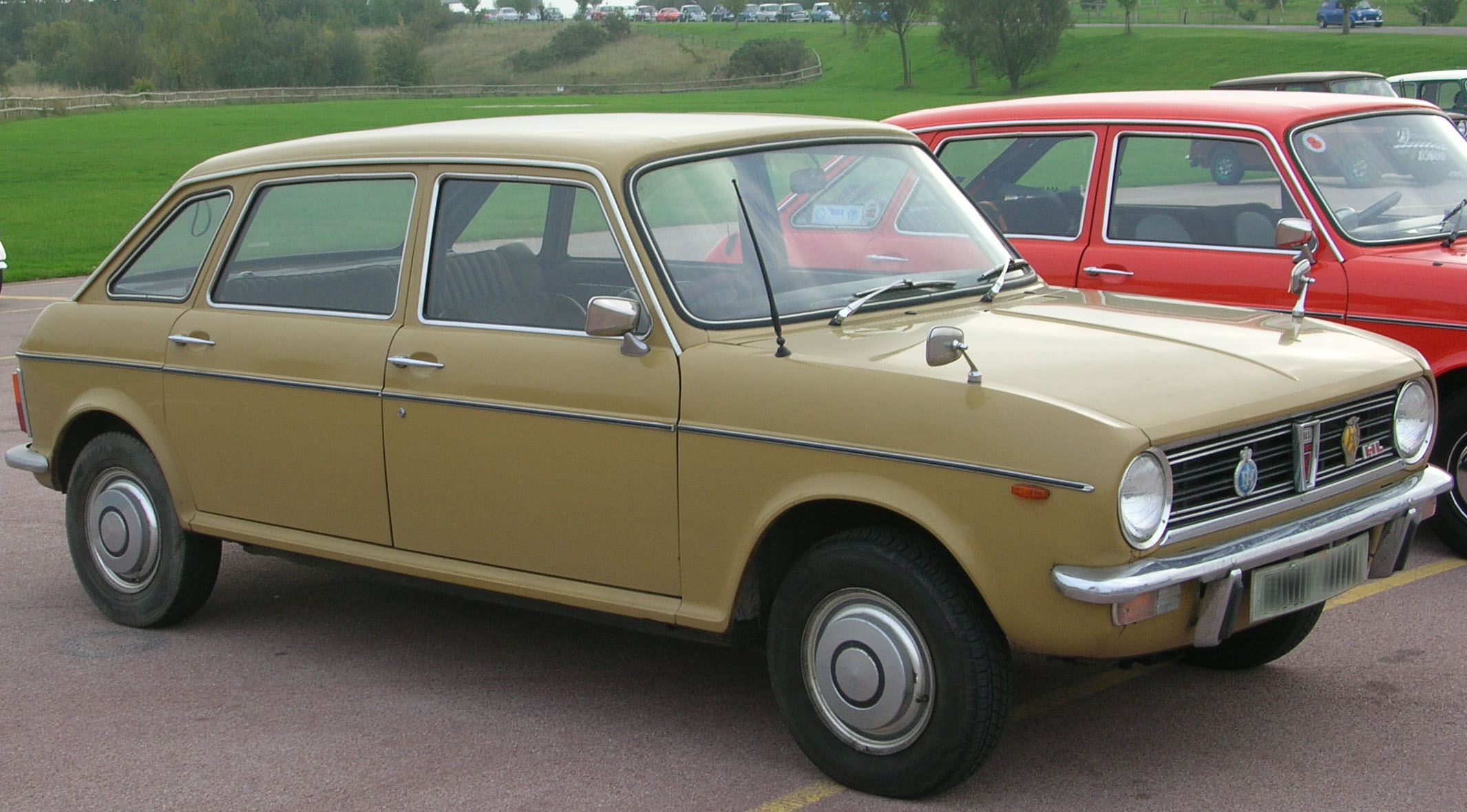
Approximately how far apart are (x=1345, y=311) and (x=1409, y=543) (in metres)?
2.36

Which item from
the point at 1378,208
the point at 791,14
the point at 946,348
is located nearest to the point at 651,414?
the point at 946,348

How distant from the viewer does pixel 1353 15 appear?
6856 cm

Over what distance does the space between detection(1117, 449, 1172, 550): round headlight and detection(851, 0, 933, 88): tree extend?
79749 mm

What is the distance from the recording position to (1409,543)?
4551 millimetres

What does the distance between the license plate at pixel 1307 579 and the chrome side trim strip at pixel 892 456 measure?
2.20 feet

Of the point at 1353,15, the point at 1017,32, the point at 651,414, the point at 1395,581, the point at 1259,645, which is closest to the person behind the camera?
the point at 651,414

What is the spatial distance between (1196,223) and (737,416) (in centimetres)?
368

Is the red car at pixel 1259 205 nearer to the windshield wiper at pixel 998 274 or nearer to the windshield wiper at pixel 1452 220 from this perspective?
the windshield wiper at pixel 1452 220

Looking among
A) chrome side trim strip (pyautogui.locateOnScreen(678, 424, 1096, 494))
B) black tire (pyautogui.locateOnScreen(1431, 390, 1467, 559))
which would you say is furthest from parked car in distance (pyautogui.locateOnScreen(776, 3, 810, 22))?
chrome side trim strip (pyautogui.locateOnScreen(678, 424, 1096, 494))

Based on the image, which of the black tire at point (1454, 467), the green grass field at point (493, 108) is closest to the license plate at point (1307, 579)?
the black tire at point (1454, 467)

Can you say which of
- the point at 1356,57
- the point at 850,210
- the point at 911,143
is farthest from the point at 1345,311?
the point at 1356,57

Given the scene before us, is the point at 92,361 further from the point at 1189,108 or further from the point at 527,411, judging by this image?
the point at 1189,108

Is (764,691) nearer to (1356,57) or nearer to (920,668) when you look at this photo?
(920,668)

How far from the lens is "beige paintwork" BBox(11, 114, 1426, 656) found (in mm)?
3883
